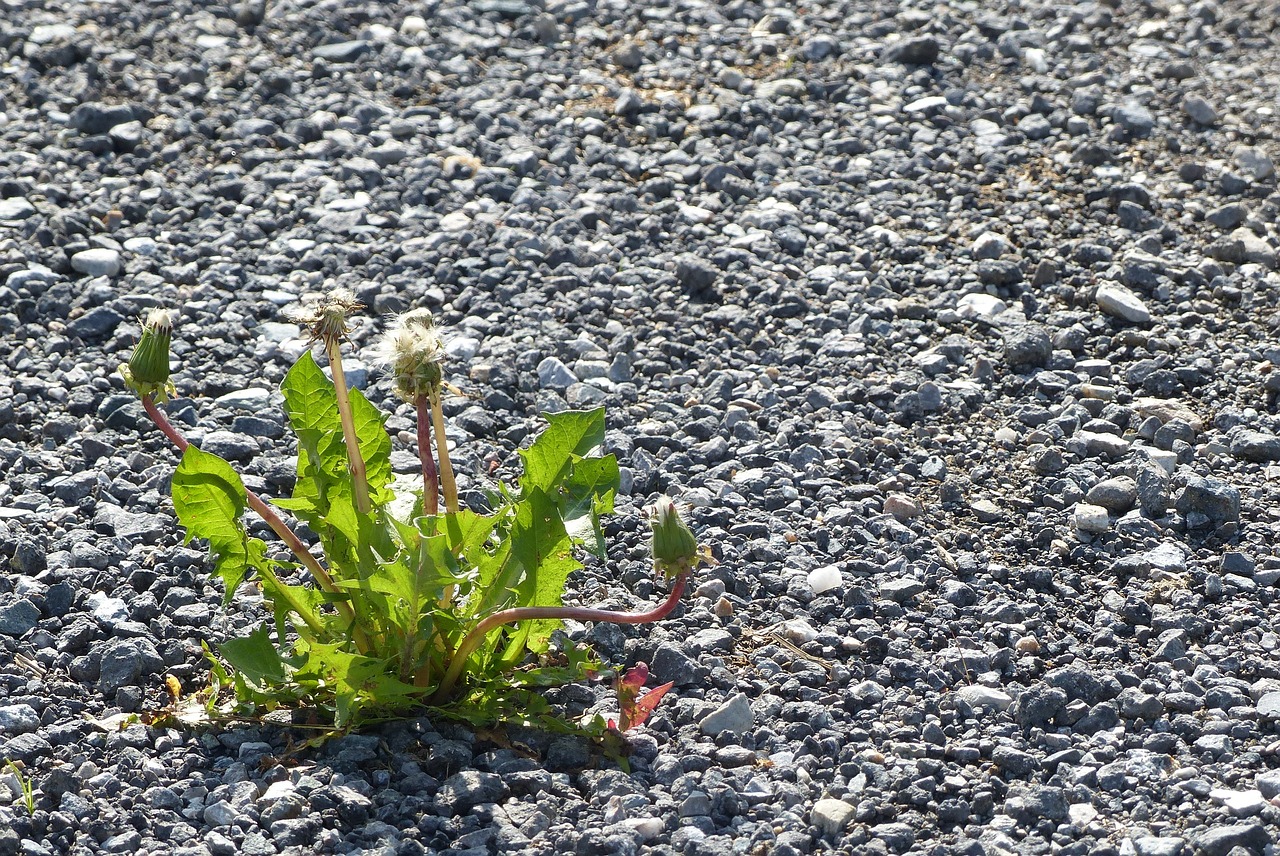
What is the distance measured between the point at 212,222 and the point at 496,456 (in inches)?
74.6

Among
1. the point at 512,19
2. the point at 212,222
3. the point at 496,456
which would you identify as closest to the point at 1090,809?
the point at 496,456

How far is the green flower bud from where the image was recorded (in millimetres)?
2662

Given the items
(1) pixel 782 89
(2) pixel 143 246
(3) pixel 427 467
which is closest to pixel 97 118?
(2) pixel 143 246

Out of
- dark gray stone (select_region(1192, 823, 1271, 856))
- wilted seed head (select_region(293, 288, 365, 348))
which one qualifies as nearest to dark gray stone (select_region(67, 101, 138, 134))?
wilted seed head (select_region(293, 288, 365, 348))

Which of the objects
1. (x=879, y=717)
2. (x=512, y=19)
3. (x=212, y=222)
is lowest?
(x=879, y=717)

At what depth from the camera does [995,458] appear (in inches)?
161

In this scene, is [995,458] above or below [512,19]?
below

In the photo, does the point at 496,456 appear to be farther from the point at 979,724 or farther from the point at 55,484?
the point at 979,724

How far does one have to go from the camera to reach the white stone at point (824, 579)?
11.7 feet

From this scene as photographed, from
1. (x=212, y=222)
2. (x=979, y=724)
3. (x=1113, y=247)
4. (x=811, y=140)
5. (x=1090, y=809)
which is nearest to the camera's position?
(x=1090, y=809)

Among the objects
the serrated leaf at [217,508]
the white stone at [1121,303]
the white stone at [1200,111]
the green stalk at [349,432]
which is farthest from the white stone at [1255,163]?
the serrated leaf at [217,508]

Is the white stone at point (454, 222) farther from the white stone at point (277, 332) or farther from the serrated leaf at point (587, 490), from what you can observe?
the serrated leaf at point (587, 490)

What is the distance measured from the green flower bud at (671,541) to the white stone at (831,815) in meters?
0.60

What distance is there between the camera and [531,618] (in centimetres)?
294
